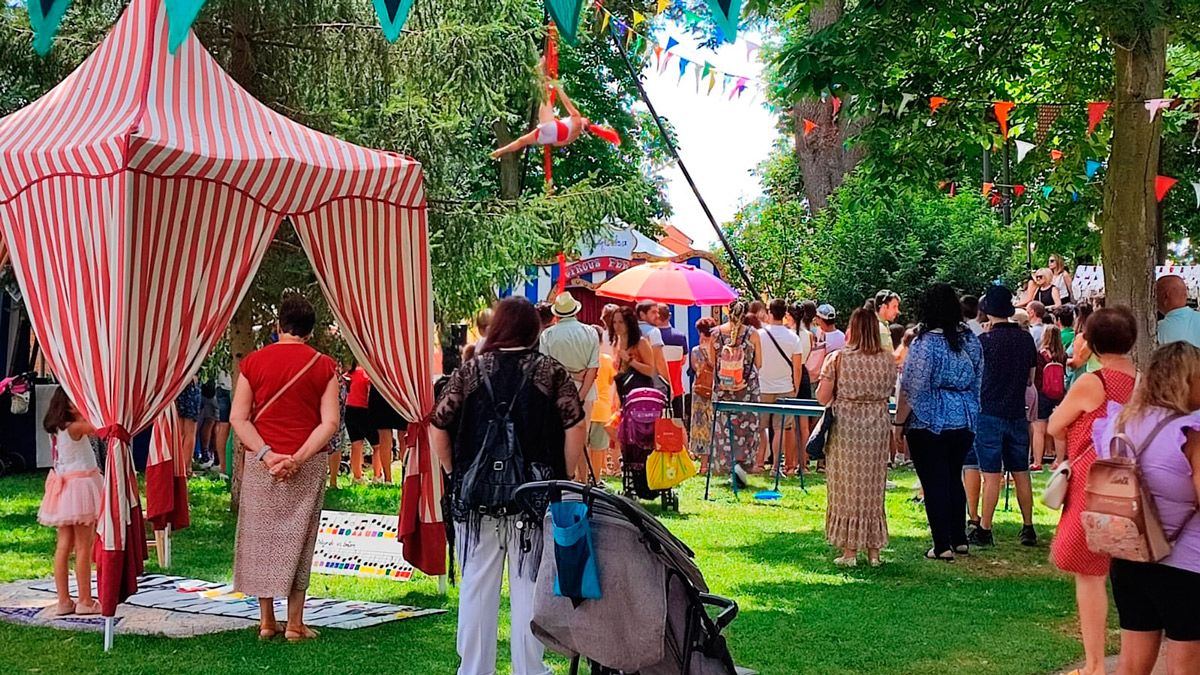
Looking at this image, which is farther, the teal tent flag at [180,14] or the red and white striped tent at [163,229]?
the red and white striped tent at [163,229]

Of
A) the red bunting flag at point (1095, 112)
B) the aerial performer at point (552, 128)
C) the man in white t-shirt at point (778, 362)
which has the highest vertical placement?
the aerial performer at point (552, 128)

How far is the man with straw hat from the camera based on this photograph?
441 inches

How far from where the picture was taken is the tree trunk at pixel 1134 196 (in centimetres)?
927

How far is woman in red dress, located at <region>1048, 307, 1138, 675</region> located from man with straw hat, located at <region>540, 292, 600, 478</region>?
569 centimetres

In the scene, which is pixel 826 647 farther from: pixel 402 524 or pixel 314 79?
pixel 314 79

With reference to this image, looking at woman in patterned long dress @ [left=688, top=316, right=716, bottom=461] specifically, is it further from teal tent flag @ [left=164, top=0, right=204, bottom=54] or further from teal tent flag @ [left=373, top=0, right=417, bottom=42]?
teal tent flag @ [left=164, top=0, right=204, bottom=54]

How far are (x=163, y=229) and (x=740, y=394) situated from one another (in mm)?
7508

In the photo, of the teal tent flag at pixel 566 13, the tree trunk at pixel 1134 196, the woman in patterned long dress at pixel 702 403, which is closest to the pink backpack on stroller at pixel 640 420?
the woman in patterned long dress at pixel 702 403

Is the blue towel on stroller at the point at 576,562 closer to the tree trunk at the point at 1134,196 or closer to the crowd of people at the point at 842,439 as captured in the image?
the crowd of people at the point at 842,439

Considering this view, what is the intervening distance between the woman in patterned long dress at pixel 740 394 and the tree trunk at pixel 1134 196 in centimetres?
465

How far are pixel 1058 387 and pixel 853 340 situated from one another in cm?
327

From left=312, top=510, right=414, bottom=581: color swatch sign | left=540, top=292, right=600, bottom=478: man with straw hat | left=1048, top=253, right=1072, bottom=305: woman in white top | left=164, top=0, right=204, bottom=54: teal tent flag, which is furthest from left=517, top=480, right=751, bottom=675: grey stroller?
left=1048, top=253, right=1072, bottom=305: woman in white top

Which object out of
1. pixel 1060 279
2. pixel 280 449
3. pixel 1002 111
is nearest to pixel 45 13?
pixel 280 449

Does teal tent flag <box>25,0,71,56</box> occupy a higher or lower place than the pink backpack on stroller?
higher
